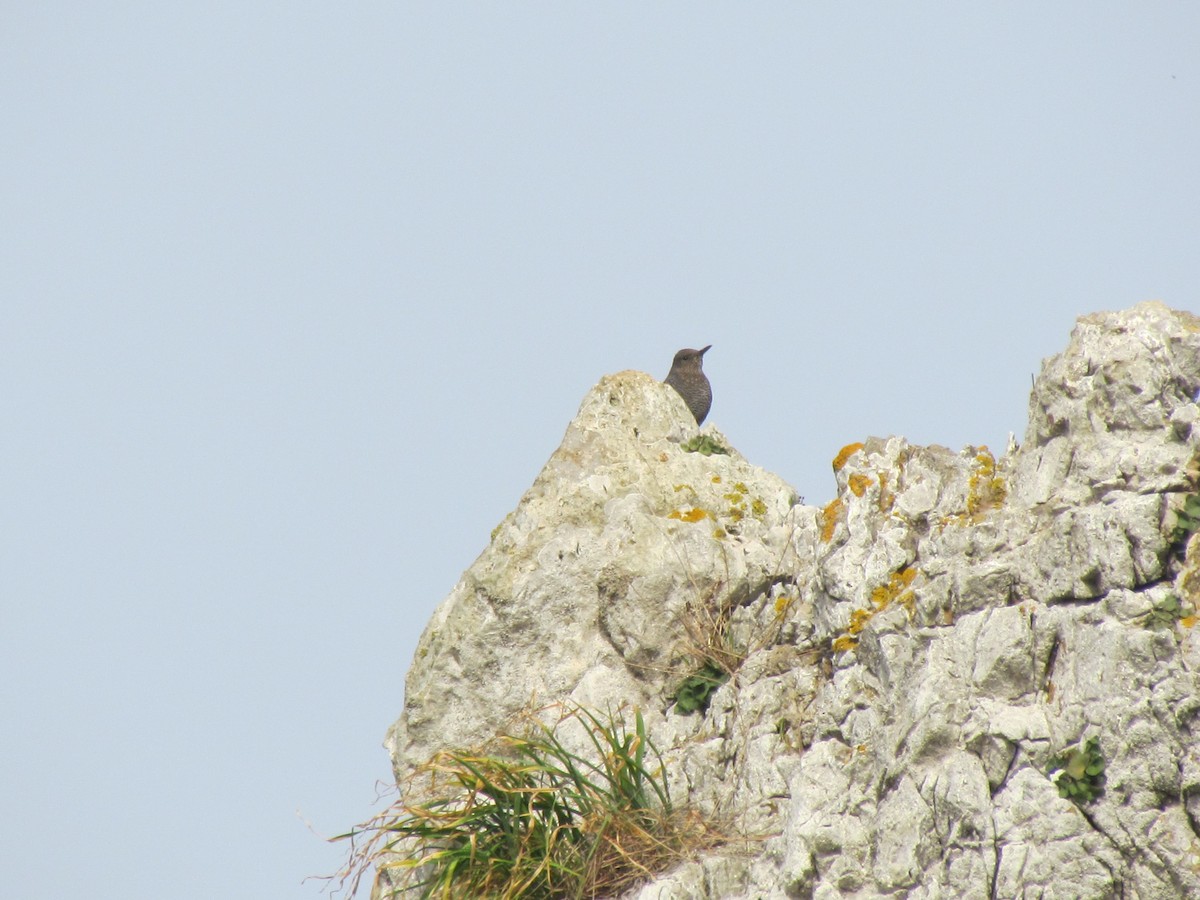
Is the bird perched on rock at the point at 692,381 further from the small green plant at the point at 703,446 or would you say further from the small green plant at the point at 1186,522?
the small green plant at the point at 1186,522

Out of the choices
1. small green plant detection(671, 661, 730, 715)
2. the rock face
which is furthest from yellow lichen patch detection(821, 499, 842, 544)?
small green plant detection(671, 661, 730, 715)

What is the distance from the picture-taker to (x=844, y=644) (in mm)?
6754

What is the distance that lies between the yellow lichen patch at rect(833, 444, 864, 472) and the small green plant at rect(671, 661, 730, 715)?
1.40 meters

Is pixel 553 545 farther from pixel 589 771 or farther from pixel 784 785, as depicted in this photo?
pixel 784 785

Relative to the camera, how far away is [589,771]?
23.9ft

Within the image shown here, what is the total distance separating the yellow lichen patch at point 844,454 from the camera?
25.1ft

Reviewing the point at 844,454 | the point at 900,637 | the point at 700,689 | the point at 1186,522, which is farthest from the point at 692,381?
the point at 1186,522

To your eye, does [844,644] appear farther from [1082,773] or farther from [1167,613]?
[1167,613]

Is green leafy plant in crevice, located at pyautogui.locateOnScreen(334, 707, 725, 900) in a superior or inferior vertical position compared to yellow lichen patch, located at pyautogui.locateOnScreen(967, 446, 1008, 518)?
inferior

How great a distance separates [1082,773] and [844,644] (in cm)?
165

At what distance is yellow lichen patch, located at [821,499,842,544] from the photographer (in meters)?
7.36

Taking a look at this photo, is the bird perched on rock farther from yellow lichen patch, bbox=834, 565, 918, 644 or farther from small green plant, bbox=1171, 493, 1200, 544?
small green plant, bbox=1171, 493, 1200, 544

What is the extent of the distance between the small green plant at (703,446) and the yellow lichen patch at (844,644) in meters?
2.39

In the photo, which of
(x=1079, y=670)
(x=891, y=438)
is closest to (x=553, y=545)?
(x=891, y=438)
